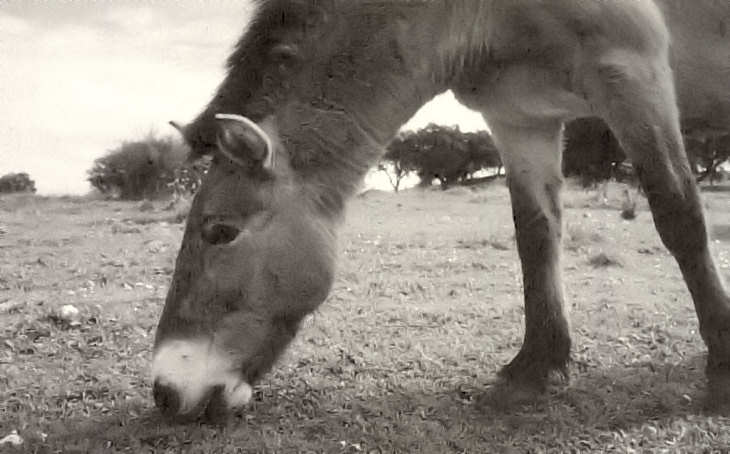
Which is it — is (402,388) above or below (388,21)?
below

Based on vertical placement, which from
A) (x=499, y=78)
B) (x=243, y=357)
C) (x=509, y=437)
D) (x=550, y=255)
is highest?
(x=499, y=78)

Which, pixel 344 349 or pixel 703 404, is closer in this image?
pixel 703 404

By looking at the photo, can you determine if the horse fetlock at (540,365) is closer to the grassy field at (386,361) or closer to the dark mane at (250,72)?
the grassy field at (386,361)

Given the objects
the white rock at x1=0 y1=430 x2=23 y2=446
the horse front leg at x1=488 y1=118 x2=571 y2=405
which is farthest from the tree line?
the white rock at x1=0 y1=430 x2=23 y2=446

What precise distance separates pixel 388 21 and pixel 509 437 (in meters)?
1.89

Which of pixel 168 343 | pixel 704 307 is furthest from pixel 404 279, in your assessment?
pixel 168 343

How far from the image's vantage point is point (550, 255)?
385 centimetres

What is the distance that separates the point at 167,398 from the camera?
2730 mm

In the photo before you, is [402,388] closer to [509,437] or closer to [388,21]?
[509,437]

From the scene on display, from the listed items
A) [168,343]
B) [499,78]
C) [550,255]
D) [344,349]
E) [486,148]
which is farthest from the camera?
[486,148]

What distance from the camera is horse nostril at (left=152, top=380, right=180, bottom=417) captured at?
272cm

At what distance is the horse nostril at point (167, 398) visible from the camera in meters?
2.72

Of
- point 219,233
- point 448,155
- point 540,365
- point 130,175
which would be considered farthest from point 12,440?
point 448,155

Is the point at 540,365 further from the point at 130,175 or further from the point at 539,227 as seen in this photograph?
the point at 130,175
